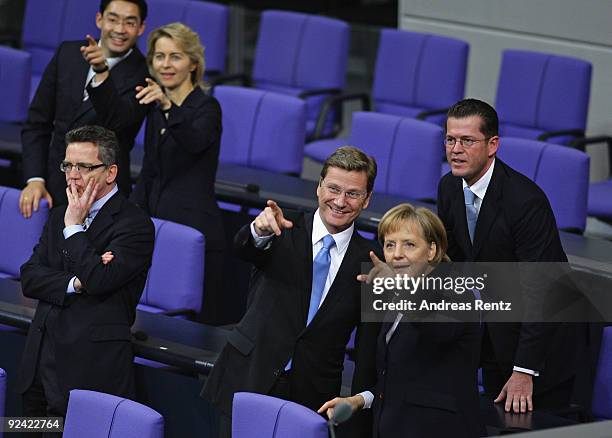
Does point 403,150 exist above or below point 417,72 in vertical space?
below

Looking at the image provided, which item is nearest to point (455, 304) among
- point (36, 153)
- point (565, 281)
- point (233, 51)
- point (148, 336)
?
point (565, 281)

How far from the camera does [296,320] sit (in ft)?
11.4

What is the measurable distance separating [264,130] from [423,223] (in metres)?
2.81

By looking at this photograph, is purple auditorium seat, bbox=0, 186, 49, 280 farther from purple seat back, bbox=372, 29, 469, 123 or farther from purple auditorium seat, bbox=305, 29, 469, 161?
purple seat back, bbox=372, 29, 469, 123

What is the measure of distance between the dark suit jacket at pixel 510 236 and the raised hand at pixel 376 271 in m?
0.52

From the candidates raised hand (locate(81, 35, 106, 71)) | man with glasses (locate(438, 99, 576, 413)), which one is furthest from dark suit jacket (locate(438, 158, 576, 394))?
raised hand (locate(81, 35, 106, 71))

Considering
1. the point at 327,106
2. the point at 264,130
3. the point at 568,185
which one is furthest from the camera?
the point at 327,106

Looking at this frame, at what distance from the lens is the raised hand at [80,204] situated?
382cm

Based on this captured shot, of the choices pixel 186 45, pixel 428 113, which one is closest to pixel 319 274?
pixel 186 45

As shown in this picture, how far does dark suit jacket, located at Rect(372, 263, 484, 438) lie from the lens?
3238mm

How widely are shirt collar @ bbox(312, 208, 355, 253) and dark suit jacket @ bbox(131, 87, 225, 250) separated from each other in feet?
3.98

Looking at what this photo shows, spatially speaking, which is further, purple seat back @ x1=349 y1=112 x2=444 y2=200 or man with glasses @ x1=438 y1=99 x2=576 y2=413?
purple seat back @ x1=349 y1=112 x2=444 y2=200

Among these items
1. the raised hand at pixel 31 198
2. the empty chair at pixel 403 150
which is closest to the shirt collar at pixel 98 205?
the raised hand at pixel 31 198

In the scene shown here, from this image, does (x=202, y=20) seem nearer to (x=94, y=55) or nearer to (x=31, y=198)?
(x=31, y=198)
